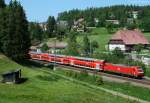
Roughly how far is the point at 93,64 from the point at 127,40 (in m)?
68.8

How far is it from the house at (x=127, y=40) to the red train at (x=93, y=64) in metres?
42.8

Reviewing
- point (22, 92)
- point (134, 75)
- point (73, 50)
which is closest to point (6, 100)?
point (22, 92)

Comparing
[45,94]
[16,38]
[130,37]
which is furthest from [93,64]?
[130,37]

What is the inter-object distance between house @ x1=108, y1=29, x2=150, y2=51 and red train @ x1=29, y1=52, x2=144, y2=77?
42.8 meters

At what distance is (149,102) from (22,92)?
14.0 m

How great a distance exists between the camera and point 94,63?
8544 cm

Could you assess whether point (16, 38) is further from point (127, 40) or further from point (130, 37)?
point (130, 37)

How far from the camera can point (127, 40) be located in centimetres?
15288

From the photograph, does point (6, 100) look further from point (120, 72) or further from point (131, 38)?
point (131, 38)

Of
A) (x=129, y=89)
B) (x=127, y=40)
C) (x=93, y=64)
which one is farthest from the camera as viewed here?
(x=127, y=40)

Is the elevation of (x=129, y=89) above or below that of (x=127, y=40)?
below

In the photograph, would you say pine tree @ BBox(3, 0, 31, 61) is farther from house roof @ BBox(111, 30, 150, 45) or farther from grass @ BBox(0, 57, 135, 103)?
house roof @ BBox(111, 30, 150, 45)

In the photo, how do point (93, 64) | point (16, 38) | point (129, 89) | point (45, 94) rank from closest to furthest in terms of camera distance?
point (45, 94)
point (129, 89)
point (16, 38)
point (93, 64)

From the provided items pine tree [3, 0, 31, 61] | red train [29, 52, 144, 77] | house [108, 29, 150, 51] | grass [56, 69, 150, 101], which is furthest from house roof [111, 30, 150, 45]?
grass [56, 69, 150, 101]
